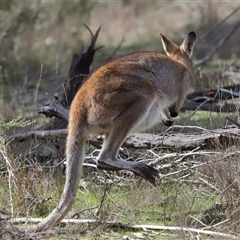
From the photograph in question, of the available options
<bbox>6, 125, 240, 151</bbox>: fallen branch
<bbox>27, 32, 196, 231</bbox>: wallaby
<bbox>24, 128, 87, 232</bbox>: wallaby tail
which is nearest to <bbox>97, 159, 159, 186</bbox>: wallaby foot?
<bbox>27, 32, 196, 231</bbox>: wallaby

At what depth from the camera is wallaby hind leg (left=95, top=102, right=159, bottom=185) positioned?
6.07 m

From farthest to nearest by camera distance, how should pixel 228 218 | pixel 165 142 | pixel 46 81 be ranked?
pixel 46 81 → pixel 165 142 → pixel 228 218

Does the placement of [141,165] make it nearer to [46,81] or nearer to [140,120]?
[140,120]

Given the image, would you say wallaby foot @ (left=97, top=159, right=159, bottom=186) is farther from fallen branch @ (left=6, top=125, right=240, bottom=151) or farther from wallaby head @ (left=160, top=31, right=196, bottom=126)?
wallaby head @ (left=160, top=31, right=196, bottom=126)

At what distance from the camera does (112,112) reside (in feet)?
20.1

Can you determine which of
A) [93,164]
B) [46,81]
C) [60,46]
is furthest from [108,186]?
[60,46]

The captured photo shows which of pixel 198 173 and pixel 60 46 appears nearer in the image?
pixel 198 173

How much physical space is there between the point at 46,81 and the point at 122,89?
23.3ft

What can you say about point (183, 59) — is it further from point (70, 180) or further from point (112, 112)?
point (70, 180)

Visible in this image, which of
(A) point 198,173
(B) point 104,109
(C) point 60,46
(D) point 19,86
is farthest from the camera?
(C) point 60,46

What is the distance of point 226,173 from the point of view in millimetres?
5996

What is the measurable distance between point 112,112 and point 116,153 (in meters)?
0.35

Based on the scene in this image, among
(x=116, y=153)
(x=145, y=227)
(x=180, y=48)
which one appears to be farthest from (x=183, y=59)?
(x=145, y=227)

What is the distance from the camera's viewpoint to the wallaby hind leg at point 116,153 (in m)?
6.07
